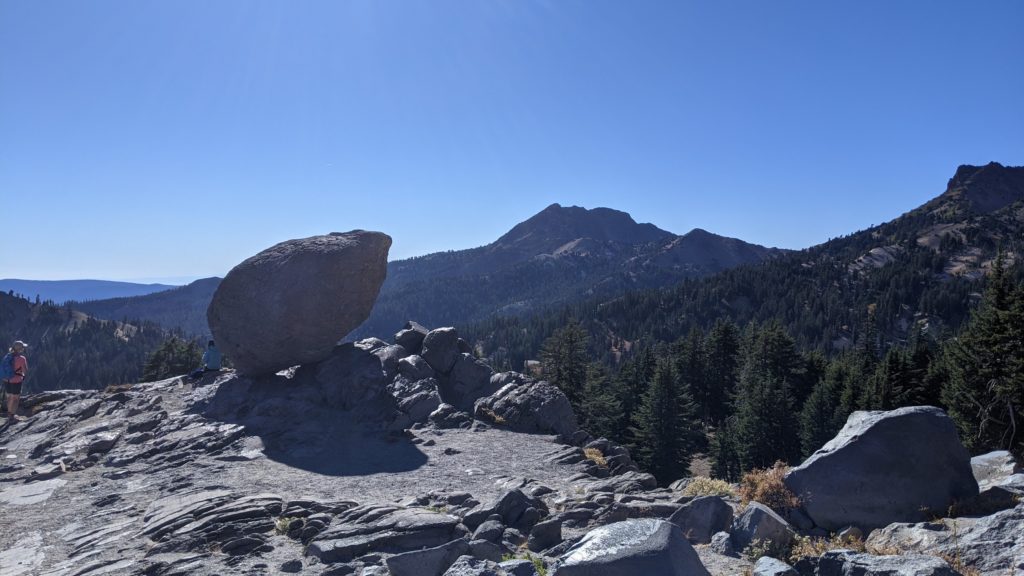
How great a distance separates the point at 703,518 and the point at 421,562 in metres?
5.53

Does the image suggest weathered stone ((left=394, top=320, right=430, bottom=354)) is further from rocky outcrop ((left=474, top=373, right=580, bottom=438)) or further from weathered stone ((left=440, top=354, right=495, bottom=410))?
rocky outcrop ((left=474, top=373, right=580, bottom=438))

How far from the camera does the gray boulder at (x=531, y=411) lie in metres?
23.9

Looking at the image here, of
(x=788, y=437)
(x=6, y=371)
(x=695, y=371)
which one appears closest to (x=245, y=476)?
(x=6, y=371)

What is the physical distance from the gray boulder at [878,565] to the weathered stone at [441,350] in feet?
69.0

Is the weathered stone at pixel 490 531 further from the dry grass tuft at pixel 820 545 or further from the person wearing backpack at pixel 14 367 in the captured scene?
the person wearing backpack at pixel 14 367

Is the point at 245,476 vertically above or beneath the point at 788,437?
above

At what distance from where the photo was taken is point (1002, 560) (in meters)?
8.24

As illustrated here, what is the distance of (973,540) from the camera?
29.0 feet

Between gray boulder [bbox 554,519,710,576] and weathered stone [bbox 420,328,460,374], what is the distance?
20.1m

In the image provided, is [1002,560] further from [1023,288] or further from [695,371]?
[695,371]

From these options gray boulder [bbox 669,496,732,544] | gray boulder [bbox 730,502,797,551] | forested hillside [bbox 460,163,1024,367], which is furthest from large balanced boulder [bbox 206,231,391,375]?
forested hillside [bbox 460,163,1024,367]

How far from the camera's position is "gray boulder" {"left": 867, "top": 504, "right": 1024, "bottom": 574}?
8.27m

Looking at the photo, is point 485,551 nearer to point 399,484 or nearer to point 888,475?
point 399,484

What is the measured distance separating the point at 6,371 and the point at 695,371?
60.7 metres
